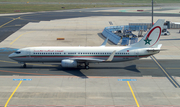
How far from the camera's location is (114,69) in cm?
4288

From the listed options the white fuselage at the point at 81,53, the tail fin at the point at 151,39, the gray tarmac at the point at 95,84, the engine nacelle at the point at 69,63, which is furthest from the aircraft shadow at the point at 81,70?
the tail fin at the point at 151,39

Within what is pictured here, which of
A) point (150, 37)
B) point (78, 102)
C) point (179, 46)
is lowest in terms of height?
point (78, 102)

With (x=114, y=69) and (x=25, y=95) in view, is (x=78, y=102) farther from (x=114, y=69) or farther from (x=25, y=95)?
(x=114, y=69)

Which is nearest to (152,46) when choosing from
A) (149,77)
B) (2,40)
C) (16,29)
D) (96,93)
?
(149,77)

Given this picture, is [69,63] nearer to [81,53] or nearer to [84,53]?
[81,53]

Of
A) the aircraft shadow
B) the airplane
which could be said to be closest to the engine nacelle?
the airplane

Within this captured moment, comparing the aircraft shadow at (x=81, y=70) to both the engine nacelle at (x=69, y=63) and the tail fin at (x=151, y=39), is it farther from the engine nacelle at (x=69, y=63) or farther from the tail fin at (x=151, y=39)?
the tail fin at (x=151, y=39)

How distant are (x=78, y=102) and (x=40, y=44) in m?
35.2

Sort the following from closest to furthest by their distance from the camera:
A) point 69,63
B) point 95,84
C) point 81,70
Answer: point 95,84
point 69,63
point 81,70

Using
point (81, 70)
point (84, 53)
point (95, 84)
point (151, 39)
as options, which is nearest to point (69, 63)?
point (81, 70)

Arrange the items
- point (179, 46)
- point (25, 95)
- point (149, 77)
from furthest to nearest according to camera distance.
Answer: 1. point (179, 46)
2. point (149, 77)
3. point (25, 95)

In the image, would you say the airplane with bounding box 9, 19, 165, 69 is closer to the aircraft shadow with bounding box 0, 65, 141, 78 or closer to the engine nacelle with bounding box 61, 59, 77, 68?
the engine nacelle with bounding box 61, 59, 77, 68

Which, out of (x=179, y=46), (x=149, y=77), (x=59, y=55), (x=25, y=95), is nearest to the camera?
(x=25, y=95)

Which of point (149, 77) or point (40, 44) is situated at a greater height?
point (40, 44)
